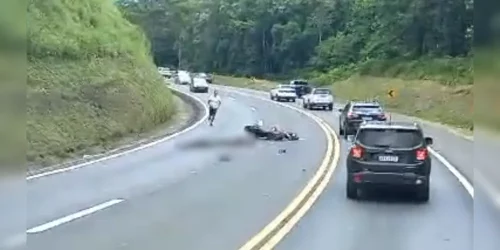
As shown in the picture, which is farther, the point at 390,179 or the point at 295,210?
the point at 390,179

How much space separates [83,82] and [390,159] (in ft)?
48.0

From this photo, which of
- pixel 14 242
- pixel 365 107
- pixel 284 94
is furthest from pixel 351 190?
pixel 284 94

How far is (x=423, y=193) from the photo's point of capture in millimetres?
14859

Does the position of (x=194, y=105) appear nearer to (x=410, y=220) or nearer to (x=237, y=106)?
(x=237, y=106)

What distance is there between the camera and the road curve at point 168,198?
34.0 ft

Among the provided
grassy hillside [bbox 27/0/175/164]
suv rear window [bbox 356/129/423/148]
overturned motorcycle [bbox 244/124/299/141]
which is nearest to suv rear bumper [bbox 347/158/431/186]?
suv rear window [bbox 356/129/423/148]

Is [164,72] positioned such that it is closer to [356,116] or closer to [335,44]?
[335,44]

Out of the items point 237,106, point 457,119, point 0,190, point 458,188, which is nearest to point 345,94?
point 237,106

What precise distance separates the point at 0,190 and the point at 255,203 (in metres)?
10.1

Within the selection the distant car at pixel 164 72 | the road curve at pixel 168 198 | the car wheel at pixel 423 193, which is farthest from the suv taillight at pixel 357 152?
the distant car at pixel 164 72

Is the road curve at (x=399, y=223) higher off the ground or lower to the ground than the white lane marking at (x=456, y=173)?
higher

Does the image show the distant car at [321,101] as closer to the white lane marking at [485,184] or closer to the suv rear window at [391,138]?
the suv rear window at [391,138]

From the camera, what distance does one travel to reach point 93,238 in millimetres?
10250

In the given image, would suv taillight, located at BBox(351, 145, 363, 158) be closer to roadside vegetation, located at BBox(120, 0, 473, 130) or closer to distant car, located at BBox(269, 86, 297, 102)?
roadside vegetation, located at BBox(120, 0, 473, 130)
